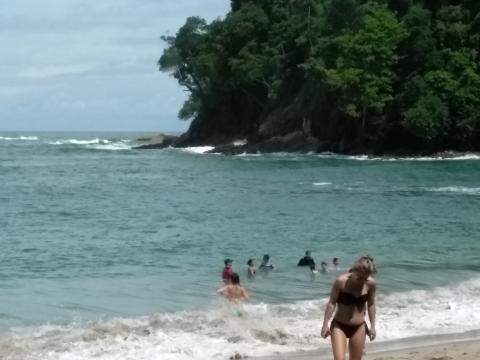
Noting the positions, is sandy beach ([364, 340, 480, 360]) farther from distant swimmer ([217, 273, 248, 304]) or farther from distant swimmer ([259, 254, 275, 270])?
distant swimmer ([259, 254, 275, 270])

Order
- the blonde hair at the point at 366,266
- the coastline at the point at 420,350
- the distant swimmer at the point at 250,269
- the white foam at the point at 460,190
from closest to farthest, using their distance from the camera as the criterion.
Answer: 1. the blonde hair at the point at 366,266
2. the coastline at the point at 420,350
3. the distant swimmer at the point at 250,269
4. the white foam at the point at 460,190

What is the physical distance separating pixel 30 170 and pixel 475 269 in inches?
2063

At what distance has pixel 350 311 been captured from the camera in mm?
10078

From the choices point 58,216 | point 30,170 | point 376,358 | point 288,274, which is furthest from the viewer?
point 30,170

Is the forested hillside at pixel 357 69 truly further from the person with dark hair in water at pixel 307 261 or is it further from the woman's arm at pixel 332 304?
the woman's arm at pixel 332 304

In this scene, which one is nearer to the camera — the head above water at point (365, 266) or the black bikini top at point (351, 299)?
the head above water at point (365, 266)

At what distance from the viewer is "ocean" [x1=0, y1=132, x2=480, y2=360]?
15309mm

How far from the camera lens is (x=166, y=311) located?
1777cm

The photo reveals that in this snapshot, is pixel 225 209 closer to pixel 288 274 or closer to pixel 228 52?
pixel 288 274

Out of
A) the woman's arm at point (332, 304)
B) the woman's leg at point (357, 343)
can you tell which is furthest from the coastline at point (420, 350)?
the woman's arm at point (332, 304)

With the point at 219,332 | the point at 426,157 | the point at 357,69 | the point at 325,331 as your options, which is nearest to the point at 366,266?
the point at 325,331

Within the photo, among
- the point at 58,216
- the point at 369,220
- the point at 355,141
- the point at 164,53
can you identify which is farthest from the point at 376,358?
the point at 164,53

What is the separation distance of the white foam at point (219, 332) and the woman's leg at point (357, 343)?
393cm

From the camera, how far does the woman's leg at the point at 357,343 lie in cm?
1021
